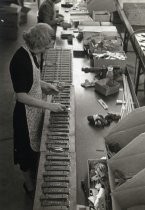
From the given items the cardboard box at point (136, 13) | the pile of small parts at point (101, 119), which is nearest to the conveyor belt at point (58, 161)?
the pile of small parts at point (101, 119)

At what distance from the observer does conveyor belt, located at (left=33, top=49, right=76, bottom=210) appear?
2102 mm

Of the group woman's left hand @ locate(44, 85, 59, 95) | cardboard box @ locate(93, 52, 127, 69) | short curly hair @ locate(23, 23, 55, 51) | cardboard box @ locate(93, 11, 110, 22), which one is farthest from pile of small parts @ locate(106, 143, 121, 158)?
cardboard box @ locate(93, 11, 110, 22)

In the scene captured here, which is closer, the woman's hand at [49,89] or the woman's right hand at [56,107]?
the woman's right hand at [56,107]

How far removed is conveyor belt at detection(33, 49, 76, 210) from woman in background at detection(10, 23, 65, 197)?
114 millimetres

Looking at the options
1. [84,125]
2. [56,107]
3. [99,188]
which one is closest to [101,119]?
[84,125]

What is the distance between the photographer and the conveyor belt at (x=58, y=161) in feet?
6.89

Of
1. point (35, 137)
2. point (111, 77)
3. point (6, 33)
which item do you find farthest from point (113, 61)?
point (6, 33)

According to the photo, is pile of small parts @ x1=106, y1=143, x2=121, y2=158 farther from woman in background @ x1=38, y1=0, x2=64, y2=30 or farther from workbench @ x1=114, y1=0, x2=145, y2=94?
woman in background @ x1=38, y1=0, x2=64, y2=30

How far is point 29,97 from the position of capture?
8.74ft

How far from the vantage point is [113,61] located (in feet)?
12.0

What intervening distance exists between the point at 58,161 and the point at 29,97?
0.57 m

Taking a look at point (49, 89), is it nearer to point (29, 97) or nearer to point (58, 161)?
point (29, 97)

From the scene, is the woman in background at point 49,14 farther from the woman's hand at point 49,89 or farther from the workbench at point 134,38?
the woman's hand at point 49,89

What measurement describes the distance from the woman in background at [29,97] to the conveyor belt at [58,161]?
4.5 inches
